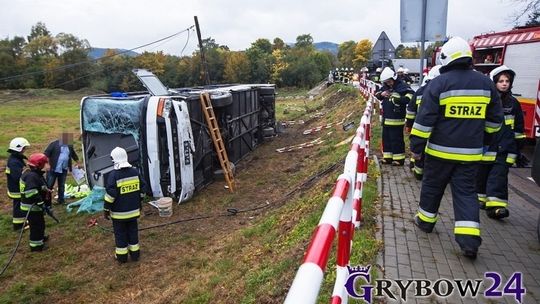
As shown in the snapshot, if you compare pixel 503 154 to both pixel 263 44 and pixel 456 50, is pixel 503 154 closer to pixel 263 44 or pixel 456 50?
pixel 456 50

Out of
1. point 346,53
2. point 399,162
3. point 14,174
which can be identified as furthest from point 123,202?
point 346,53

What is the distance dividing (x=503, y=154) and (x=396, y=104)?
6.85 feet

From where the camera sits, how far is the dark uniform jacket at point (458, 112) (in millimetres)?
3127

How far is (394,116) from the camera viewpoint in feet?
20.5

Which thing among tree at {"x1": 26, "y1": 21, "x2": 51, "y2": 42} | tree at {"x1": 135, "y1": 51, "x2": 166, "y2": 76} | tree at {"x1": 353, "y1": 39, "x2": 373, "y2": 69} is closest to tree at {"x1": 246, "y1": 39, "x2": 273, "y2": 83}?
tree at {"x1": 135, "y1": 51, "x2": 166, "y2": 76}

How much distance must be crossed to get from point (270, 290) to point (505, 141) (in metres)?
3.05

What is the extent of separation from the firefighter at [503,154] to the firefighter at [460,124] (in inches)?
44.5

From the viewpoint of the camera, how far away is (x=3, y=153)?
14.3 m

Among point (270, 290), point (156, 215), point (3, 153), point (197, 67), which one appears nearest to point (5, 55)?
point (197, 67)

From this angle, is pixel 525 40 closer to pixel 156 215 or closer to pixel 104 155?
pixel 156 215

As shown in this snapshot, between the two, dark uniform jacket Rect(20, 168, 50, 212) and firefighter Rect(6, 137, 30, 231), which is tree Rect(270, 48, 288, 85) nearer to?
firefighter Rect(6, 137, 30, 231)

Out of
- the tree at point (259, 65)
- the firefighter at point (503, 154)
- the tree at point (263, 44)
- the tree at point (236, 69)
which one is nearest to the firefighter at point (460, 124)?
the firefighter at point (503, 154)

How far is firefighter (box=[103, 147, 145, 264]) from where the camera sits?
17.3ft

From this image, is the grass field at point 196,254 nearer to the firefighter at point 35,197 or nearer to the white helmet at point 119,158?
the firefighter at point 35,197
